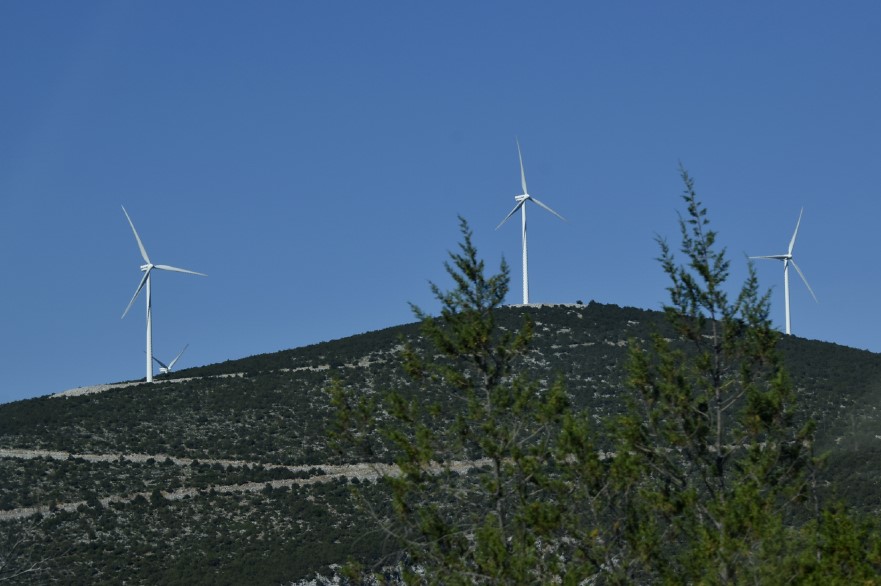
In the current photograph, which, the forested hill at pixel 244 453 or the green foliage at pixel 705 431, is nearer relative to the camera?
the green foliage at pixel 705 431

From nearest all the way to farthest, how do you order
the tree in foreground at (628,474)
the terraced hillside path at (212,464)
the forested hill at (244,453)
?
1. the tree in foreground at (628,474)
2. the forested hill at (244,453)
3. the terraced hillside path at (212,464)

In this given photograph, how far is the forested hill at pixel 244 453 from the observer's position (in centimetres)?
5791

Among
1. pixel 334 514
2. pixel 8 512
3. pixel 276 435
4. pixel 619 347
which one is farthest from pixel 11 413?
pixel 619 347

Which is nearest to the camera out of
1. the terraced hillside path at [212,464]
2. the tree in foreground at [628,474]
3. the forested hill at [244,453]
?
the tree in foreground at [628,474]

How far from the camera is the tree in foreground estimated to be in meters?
22.8

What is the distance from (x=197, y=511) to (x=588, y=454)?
4266 centimetres

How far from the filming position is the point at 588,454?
25.0 metres

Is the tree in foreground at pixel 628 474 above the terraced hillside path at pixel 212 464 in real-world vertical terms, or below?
below

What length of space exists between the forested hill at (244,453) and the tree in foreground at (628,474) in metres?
10.0

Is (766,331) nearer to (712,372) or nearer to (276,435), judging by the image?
(712,372)

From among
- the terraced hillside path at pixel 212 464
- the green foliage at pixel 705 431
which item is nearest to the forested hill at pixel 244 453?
the terraced hillside path at pixel 212 464

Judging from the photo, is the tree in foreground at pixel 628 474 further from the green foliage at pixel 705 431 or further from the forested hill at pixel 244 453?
the forested hill at pixel 244 453

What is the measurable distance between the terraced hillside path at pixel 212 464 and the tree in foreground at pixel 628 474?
3580 centimetres

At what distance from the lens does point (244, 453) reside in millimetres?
79188
